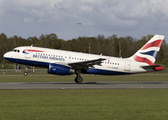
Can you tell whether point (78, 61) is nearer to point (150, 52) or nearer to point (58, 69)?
point (58, 69)

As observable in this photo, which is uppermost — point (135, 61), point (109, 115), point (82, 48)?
point (82, 48)

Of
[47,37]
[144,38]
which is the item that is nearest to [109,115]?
[47,37]

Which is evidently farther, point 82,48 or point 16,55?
point 82,48

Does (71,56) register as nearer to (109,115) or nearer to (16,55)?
(16,55)

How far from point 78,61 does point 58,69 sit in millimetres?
3570

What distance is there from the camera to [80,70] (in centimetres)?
3388

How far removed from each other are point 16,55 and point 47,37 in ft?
283

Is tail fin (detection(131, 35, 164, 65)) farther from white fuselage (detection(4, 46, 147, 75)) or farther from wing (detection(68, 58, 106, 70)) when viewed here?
wing (detection(68, 58, 106, 70))

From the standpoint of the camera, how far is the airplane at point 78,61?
32.6m

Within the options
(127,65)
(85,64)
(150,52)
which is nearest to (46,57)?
(85,64)

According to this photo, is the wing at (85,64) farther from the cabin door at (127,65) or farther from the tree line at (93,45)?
the tree line at (93,45)

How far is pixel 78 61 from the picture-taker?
112 ft

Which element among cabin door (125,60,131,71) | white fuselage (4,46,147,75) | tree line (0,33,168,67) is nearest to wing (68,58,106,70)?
white fuselage (4,46,147,75)

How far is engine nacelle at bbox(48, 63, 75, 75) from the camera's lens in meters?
31.6
